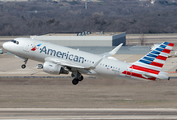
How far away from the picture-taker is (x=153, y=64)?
6122 centimetres

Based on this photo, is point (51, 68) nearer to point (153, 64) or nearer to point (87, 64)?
point (87, 64)

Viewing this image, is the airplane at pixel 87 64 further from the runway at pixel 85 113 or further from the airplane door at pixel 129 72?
the runway at pixel 85 113

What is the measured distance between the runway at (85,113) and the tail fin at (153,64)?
22932 mm

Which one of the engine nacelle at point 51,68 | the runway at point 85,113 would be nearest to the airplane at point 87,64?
the engine nacelle at point 51,68

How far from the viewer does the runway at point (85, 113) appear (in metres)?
82.5

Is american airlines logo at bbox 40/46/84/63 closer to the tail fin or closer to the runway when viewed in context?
the tail fin

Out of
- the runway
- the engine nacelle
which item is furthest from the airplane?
the runway

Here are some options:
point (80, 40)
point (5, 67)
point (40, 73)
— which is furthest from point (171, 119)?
point (80, 40)

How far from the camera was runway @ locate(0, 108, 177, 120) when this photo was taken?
82.5 m

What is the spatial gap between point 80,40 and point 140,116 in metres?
94.5

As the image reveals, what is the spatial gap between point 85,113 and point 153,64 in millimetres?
29803

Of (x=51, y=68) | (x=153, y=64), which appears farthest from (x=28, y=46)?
(x=153, y=64)

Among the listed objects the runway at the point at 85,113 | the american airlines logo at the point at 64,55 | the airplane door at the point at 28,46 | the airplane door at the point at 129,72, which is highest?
the airplane door at the point at 28,46

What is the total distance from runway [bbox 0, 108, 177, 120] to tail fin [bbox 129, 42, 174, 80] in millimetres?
22932
